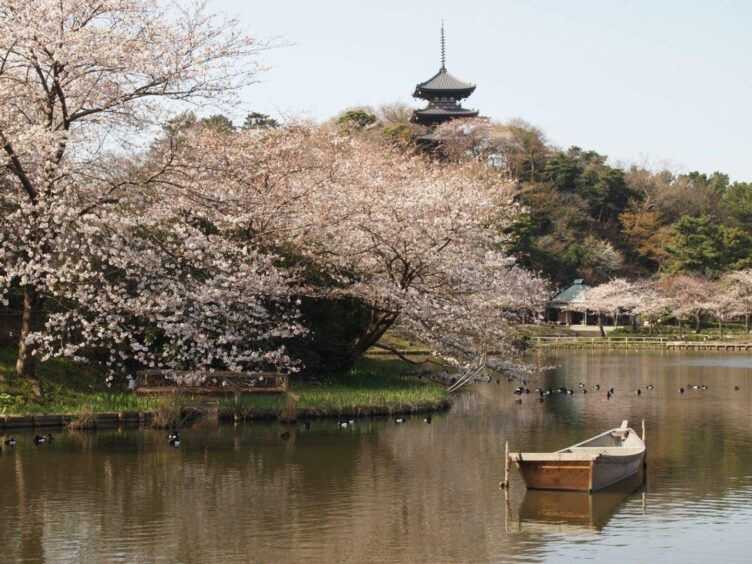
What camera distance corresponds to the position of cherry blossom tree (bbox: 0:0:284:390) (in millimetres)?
19562

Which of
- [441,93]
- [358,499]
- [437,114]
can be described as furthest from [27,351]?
[441,93]

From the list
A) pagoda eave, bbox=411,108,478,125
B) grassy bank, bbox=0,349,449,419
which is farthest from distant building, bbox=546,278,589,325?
grassy bank, bbox=0,349,449,419

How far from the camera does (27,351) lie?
21.2 m

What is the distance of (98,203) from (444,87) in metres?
66.3

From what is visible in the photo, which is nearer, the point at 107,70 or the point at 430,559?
the point at 430,559

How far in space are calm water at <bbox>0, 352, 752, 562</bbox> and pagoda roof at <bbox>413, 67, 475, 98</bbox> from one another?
63.2 meters

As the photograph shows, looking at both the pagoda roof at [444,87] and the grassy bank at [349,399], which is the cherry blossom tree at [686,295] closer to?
the pagoda roof at [444,87]

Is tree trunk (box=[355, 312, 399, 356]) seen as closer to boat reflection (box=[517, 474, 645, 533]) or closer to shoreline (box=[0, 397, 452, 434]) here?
shoreline (box=[0, 397, 452, 434])

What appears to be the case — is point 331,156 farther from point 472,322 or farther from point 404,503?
point 404,503

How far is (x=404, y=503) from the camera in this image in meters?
14.3

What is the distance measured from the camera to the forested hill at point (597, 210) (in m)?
69.6

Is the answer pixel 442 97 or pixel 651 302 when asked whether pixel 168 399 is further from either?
pixel 442 97

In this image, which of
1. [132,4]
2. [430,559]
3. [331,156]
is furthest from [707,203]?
[430,559]

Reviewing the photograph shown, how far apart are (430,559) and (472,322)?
1495cm
